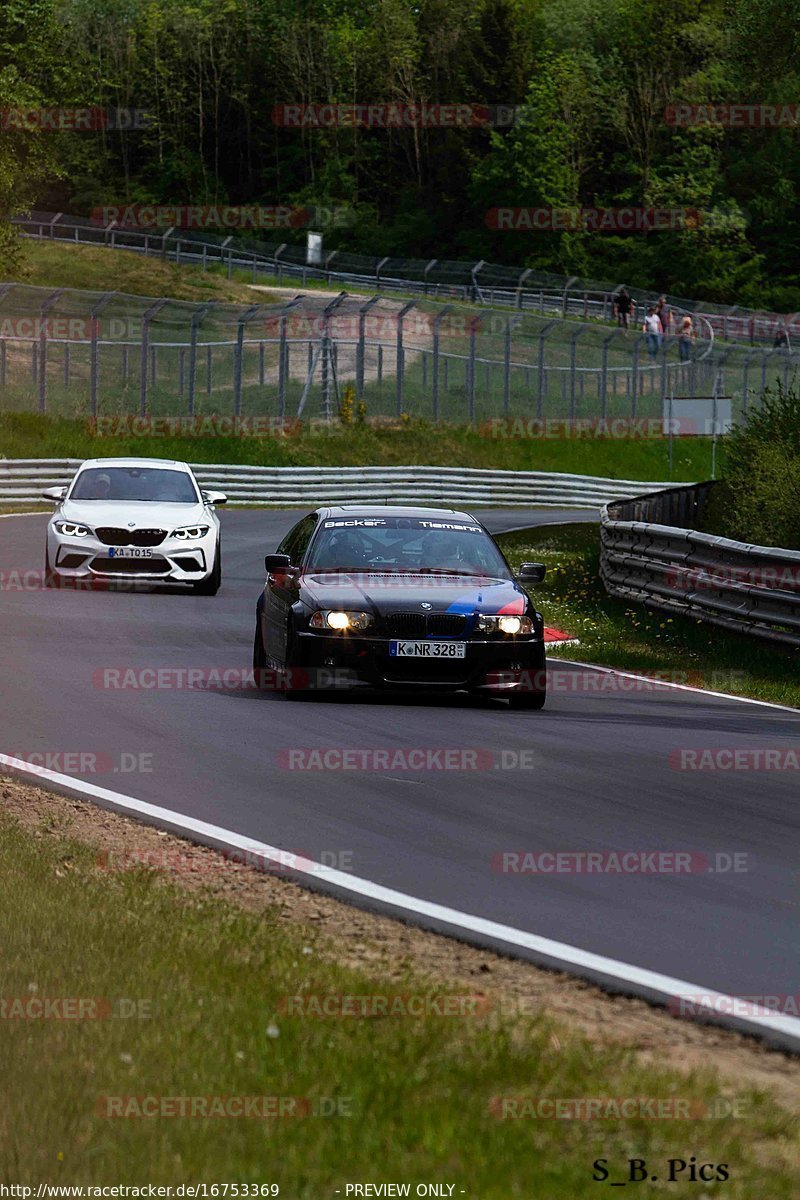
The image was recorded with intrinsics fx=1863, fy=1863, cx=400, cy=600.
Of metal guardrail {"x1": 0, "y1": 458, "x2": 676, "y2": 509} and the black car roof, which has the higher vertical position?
the black car roof

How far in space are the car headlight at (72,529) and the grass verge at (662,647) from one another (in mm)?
5424

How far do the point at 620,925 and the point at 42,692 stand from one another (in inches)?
293

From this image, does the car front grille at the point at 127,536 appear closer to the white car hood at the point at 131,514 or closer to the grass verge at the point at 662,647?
the white car hood at the point at 131,514

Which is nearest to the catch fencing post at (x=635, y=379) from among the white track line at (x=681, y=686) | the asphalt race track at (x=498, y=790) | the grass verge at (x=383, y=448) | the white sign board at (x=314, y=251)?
the grass verge at (x=383, y=448)

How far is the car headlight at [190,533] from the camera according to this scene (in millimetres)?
21828

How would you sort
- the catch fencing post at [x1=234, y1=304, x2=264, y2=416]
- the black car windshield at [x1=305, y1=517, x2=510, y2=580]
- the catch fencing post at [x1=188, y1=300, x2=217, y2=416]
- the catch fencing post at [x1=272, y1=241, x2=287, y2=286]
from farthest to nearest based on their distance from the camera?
the catch fencing post at [x1=272, y1=241, x2=287, y2=286] → the catch fencing post at [x1=234, y1=304, x2=264, y2=416] → the catch fencing post at [x1=188, y1=300, x2=217, y2=416] → the black car windshield at [x1=305, y1=517, x2=510, y2=580]

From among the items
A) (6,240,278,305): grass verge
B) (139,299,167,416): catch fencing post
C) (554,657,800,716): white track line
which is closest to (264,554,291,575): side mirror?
(554,657,800,716): white track line

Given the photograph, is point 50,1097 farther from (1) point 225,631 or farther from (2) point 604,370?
(2) point 604,370

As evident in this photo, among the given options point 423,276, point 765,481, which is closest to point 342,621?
point 765,481

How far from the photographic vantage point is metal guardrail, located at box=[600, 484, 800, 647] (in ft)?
54.7

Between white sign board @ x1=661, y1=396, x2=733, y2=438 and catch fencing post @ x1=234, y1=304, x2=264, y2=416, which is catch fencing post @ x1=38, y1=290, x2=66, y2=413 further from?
white sign board @ x1=661, y1=396, x2=733, y2=438

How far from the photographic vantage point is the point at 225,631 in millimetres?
18406

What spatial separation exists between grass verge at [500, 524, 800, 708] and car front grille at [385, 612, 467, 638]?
3.36m

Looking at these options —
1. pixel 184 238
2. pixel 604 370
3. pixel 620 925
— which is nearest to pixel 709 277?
pixel 184 238
